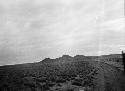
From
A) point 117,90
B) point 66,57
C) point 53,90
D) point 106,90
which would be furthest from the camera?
point 66,57

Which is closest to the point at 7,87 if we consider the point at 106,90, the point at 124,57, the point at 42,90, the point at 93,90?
the point at 42,90

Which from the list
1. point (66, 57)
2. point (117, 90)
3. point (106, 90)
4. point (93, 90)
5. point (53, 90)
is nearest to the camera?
point (117, 90)

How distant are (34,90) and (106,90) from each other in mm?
7694

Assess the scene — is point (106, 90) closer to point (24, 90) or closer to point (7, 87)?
point (24, 90)

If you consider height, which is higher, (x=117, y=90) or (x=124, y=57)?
(x=124, y=57)

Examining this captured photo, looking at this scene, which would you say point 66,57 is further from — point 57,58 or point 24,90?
point 24,90

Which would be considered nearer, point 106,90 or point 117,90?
point 117,90

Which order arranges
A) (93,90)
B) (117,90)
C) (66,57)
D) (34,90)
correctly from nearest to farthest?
(117,90) < (93,90) < (34,90) < (66,57)

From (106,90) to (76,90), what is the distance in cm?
389

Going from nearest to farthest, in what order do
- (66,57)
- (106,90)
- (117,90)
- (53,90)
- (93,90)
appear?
(117,90), (106,90), (93,90), (53,90), (66,57)

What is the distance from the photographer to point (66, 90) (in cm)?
1995

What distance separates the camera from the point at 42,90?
2050cm

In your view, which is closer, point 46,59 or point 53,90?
point 53,90

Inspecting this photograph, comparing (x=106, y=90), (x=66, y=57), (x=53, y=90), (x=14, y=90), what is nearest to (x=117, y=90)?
(x=106, y=90)
